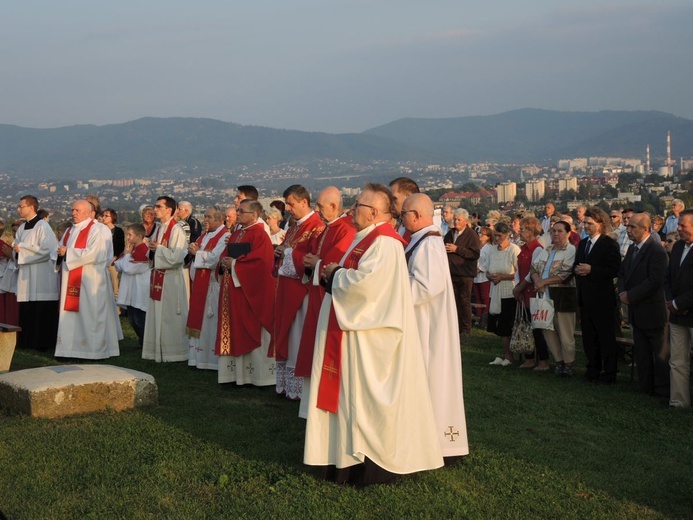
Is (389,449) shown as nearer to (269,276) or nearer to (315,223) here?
(315,223)

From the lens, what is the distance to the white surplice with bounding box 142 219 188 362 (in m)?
11.8

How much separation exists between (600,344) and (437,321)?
430cm

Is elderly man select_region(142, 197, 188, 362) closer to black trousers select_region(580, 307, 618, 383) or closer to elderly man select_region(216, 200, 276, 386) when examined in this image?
elderly man select_region(216, 200, 276, 386)

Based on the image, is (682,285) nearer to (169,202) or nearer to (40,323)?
(169,202)

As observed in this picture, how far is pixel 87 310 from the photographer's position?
472 inches

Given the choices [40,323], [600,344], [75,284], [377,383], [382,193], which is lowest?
[40,323]

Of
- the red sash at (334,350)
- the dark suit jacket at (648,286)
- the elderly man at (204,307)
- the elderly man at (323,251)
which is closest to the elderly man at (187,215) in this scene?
the elderly man at (204,307)


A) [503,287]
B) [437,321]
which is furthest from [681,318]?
[437,321]

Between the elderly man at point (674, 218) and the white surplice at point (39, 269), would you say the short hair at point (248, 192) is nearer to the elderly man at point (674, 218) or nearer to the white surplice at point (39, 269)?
the white surplice at point (39, 269)

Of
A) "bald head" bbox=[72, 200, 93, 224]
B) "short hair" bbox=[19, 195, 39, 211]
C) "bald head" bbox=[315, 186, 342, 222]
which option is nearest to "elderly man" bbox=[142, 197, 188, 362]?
"bald head" bbox=[72, 200, 93, 224]

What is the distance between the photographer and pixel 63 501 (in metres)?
5.82

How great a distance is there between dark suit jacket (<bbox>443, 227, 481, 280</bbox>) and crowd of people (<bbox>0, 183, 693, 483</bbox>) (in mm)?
22

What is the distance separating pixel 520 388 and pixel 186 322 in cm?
468

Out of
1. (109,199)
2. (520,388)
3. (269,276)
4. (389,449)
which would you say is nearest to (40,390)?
(269,276)
